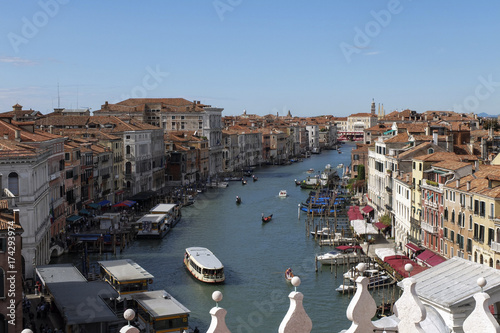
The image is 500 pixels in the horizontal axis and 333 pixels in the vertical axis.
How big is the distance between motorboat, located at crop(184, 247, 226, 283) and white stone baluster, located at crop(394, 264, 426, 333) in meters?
13.4

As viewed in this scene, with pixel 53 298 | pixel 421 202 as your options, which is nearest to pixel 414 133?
pixel 421 202

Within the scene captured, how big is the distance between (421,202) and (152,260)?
7556 mm

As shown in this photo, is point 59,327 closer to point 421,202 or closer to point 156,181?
point 421,202

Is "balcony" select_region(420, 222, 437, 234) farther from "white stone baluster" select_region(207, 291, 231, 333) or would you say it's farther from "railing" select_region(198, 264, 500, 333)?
"white stone baluster" select_region(207, 291, 231, 333)

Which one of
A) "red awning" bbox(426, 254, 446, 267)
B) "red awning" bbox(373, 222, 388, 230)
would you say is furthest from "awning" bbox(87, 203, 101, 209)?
"red awning" bbox(426, 254, 446, 267)

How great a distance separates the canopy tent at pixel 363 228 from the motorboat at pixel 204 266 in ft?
17.9

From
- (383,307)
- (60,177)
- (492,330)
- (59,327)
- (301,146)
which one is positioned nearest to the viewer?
(492,330)

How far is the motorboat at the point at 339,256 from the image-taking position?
695 inches

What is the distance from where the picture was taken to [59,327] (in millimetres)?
11492

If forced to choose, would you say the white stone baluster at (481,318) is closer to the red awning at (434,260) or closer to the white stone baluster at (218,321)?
the white stone baluster at (218,321)

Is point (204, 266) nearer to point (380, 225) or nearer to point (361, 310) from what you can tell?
point (380, 225)

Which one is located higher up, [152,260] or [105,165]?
[105,165]

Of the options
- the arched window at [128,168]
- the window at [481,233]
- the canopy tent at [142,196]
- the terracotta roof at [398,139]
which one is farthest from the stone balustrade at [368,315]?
the arched window at [128,168]

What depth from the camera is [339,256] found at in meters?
17.9
